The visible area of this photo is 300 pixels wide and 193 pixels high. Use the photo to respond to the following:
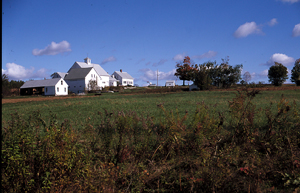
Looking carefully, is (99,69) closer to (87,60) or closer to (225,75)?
(87,60)

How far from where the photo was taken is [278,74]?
5944 cm

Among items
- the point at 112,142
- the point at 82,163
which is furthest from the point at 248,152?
the point at 82,163

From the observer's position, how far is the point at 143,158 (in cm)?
557

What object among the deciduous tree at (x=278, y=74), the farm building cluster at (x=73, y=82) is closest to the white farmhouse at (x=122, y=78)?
the farm building cluster at (x=73, y=82)

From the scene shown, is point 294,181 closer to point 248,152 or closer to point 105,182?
point 248,152

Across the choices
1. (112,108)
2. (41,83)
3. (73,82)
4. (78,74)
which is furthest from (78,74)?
(112,108)

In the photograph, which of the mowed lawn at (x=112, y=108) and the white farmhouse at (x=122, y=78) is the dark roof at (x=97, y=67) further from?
the mowed lawn at (x=112, y=108)

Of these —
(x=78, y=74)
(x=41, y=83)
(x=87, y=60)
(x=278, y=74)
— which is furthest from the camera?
(x=87, y=60)

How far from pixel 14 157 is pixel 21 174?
0.40 metres

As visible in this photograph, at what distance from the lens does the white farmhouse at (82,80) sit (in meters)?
60.6

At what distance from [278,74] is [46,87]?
59.9 metres

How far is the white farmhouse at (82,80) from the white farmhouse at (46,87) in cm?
688

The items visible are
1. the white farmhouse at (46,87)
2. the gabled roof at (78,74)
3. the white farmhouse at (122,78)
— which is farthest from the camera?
the white farmhouse at (122,78)

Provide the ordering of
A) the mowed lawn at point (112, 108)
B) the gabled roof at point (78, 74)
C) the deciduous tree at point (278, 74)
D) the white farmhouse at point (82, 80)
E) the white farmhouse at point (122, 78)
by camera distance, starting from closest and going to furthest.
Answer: the mowed lawn at point (112, 108) < the deciduous tree at point (278, 74) < the white farmhouse at point (82, 80) < the gabled roof at point (78, 74) < the white farmhouse at point (122, 78)
